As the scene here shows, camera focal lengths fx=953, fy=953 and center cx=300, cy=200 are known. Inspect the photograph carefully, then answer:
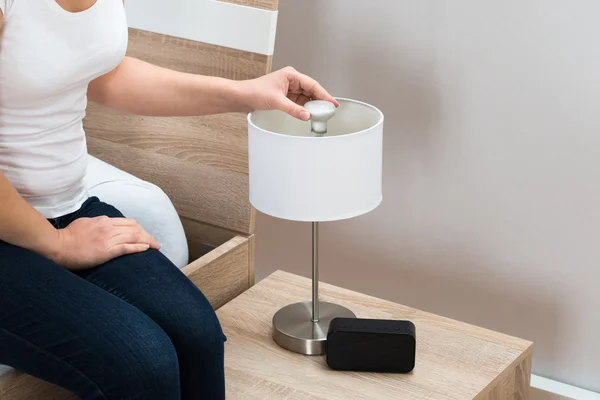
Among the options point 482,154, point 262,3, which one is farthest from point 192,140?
point 482,154

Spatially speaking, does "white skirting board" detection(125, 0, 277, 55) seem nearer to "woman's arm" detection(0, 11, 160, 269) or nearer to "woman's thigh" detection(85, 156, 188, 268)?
"woman's thigh" detection(85, 156, 188, 268)

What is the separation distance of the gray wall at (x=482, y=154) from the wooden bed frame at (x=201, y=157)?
30 cm

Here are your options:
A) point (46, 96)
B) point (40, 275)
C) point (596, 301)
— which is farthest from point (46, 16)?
point (596, 301)

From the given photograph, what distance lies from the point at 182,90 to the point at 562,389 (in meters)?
0.88

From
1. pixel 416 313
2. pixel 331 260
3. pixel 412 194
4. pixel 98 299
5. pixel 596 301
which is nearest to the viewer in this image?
→ pixel 98 299

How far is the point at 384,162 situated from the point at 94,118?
21.4 inches

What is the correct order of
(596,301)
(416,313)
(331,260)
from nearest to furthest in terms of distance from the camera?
(416,313) < (596,301) < (331,260)

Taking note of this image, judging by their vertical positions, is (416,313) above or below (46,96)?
below

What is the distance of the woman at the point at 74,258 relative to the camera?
1099 millimetres

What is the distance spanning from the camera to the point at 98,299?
1129 mm

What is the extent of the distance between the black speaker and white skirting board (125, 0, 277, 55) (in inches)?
18.4

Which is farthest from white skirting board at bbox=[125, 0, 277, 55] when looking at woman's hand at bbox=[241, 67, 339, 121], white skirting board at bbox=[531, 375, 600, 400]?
white skirting board at bbox=[531, 375, 600, 400]

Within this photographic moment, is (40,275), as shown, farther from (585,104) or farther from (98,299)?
(585,104)

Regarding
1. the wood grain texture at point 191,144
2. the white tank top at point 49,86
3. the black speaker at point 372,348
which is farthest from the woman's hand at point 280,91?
the black speaker at point 372,348
